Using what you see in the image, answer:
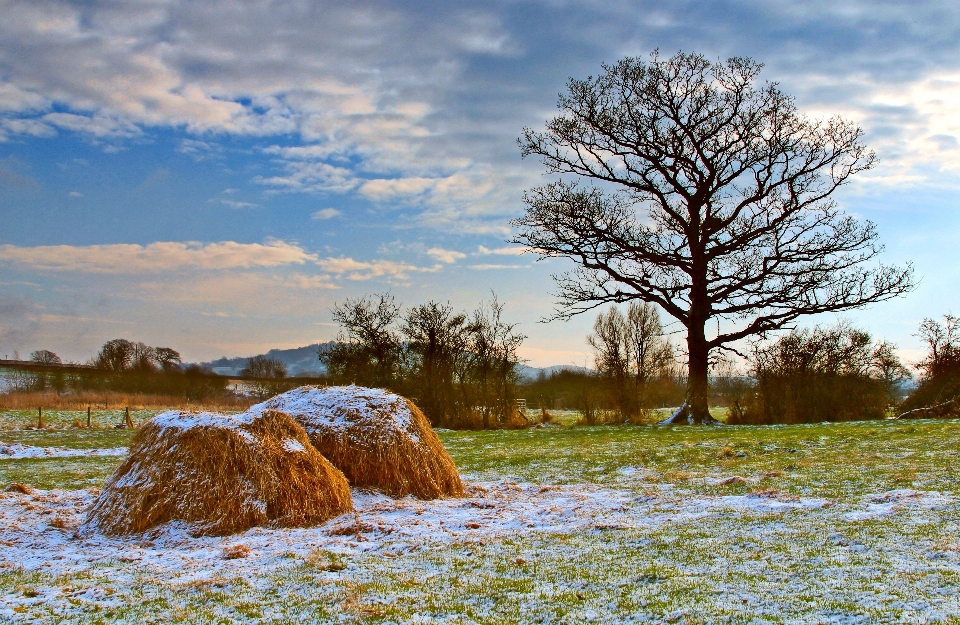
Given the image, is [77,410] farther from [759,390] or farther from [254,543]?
[254,543]

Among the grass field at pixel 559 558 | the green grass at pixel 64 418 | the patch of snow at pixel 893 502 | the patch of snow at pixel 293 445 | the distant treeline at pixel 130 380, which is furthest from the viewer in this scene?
the distant treeline at pixel 130 380

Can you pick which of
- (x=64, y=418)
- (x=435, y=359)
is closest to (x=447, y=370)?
(x=435, y=359)

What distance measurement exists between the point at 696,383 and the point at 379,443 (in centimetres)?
2032

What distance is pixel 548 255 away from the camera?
96.4ft

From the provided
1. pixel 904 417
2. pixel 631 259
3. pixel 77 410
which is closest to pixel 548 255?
pixel 631 259

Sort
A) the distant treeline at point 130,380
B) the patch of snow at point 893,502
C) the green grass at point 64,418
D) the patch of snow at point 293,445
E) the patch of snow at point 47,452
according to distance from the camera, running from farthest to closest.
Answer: the distant treeline at point 130,380 < the green grass at point 64,418 < the patch of snow at point 47,452 < the patch of snow at point 293,445 < the patch of snow at point 893,502

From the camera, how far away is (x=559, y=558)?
6484 millimetres

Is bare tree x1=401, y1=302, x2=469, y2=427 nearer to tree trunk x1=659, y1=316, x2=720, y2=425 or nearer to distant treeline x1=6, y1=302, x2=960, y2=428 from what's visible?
distant treeline x1=6, y1=302, x2=960, y2=428

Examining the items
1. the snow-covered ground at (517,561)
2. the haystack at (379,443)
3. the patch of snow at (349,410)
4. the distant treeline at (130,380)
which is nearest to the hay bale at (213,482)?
the snow-covered ground at (517,561)

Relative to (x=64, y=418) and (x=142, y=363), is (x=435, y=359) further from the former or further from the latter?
(x=142, y=363)

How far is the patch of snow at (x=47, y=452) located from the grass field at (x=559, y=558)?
9.52 m

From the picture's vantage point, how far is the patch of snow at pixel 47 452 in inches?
805

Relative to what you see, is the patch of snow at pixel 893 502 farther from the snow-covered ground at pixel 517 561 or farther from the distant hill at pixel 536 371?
the distant hill at pixel 536 371

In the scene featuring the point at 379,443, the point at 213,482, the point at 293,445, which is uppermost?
the point at 293,445
